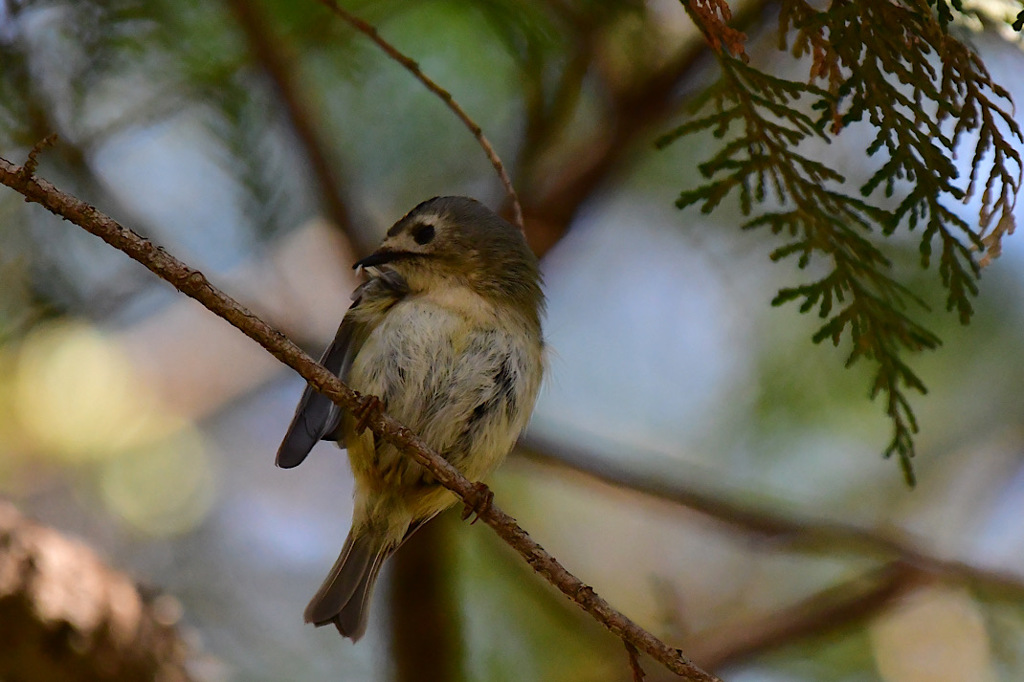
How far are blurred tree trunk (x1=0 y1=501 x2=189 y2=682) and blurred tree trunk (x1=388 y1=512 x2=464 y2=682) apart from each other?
0.75 metres

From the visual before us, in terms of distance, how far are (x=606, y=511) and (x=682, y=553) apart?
430mm

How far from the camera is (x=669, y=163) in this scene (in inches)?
185

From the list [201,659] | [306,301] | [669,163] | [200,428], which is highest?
[669,163]

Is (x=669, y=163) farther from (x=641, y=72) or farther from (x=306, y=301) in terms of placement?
(x=306, y=301)

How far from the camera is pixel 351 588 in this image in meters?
2.88

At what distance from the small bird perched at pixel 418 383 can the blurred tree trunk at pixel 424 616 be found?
1.73 feet

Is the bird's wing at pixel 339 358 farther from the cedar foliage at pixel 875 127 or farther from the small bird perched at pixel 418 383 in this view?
the cedar foliage at pixel 875 127

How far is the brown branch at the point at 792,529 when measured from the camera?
379 centimetres

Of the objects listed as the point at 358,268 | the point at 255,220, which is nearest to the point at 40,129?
the point at 255,220


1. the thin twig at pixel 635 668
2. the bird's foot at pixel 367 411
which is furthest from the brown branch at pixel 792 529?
the thin twig at pixel 635 668

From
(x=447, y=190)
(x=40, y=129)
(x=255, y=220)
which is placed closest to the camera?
(x=40, y=129)

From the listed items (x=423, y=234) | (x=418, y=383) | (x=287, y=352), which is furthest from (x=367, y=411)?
(x=423, y=234)

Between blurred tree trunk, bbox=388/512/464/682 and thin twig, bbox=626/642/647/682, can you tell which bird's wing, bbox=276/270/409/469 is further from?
thin twig, bbox=626/642/647/682

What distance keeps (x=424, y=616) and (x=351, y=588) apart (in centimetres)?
70
